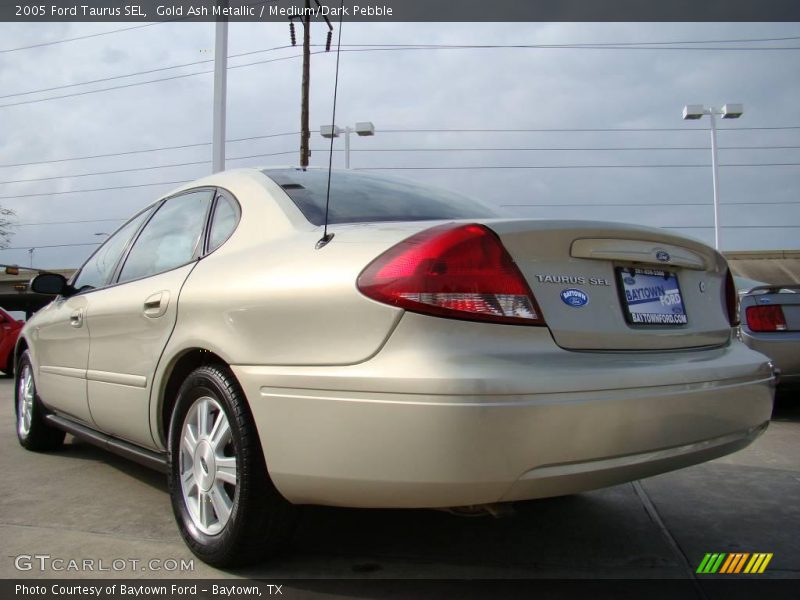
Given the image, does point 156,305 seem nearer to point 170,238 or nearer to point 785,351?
point 170,238

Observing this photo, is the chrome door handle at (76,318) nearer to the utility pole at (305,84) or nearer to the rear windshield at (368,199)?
the rear windshield at (368,199)

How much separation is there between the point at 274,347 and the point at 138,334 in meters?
1.05

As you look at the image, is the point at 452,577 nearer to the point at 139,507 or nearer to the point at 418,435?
the point at 418,435

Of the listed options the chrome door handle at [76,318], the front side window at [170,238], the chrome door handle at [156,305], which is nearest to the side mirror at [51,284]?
the chrome door handle at [76,318]

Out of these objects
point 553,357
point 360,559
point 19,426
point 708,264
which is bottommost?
point 19,426

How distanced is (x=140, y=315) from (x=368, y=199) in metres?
1.10

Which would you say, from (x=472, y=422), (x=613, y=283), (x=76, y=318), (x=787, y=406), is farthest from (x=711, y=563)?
(x=787, y=406)

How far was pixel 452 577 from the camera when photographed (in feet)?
7.84

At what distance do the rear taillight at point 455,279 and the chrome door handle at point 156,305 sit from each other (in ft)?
3.67

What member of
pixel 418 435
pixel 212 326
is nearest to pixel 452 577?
pixel 418 435

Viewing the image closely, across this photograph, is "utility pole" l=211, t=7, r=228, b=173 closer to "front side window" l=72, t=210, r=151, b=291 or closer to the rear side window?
"front side window" l=72, t=210, r=151, b=291

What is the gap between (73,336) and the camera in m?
3.71

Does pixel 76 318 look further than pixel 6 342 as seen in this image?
No

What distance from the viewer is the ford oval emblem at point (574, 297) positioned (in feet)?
6.84
